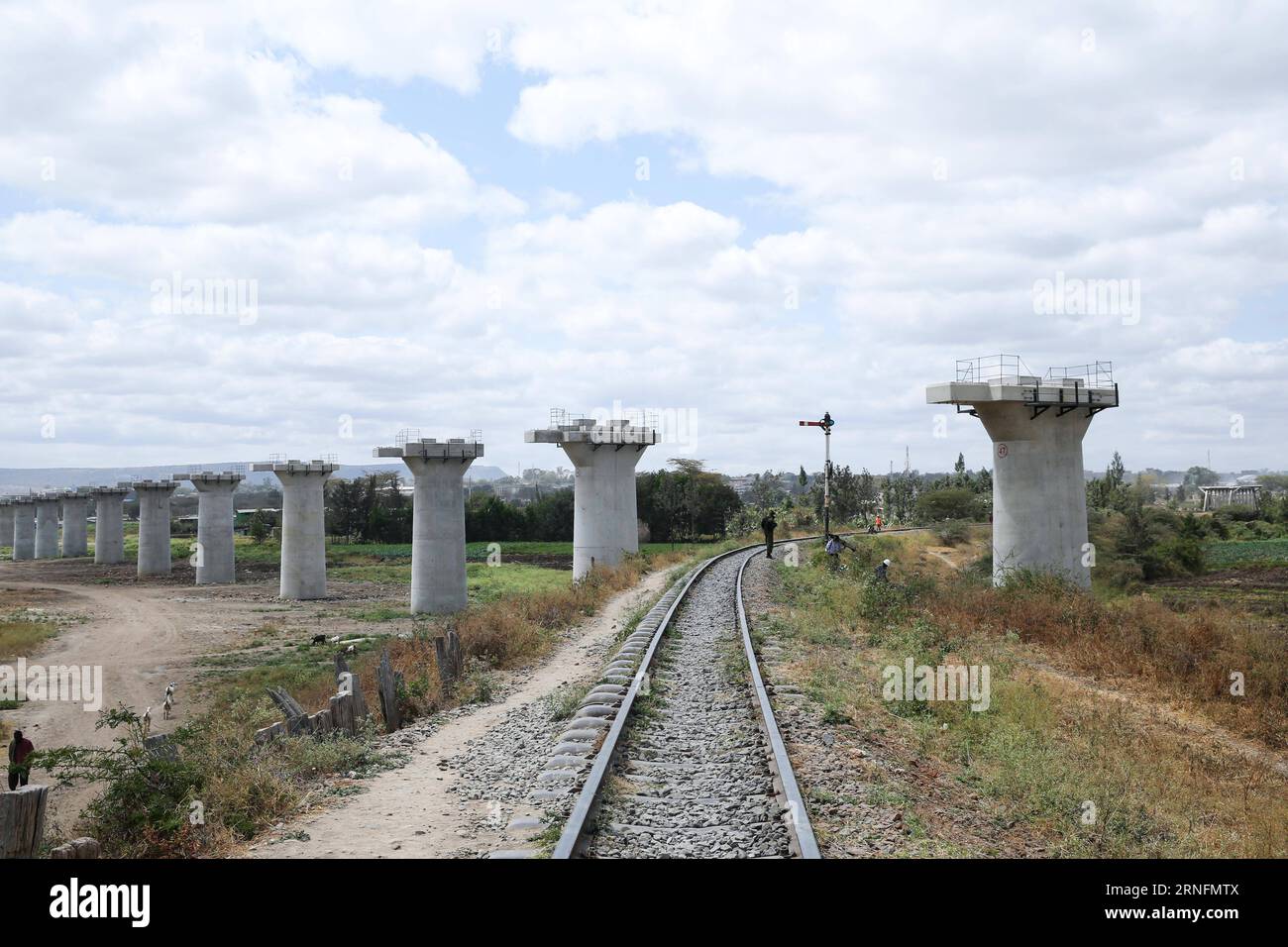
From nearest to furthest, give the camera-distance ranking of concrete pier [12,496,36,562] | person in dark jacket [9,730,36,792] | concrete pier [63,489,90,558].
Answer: person in dark jacket [9,730,36,792], concrete pier [63,489,90,558], concrete pier [12,496,36,562]

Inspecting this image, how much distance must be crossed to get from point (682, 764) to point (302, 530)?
48380mm

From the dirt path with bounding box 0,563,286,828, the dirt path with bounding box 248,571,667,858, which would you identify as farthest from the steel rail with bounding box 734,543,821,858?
the dirt path with bounding box 0,563,286,828

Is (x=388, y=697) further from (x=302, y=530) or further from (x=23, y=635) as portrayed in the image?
(x=302, y=530)

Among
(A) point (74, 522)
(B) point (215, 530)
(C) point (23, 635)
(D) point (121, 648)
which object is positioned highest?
(A) point (74, 522)

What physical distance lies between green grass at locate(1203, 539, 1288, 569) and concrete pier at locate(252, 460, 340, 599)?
49.6m

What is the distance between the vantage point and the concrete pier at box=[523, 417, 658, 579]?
40.7 meters

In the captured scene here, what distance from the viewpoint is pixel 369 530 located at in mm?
98375

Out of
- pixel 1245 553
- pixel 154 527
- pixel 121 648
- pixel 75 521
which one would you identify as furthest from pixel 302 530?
pixel 75 521

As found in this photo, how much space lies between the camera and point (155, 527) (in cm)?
7362

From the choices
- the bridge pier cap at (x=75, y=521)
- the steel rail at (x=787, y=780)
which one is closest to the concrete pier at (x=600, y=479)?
the steel rail at (x=787, y=780)

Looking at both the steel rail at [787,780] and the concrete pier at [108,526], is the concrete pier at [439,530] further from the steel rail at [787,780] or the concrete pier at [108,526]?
the concrete pier at [108,526]

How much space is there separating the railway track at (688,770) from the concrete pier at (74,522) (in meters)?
95.4

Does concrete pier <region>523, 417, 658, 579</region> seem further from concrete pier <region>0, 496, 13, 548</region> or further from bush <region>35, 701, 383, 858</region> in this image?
concrete pier <region>0, 496, 13, 548</region>
